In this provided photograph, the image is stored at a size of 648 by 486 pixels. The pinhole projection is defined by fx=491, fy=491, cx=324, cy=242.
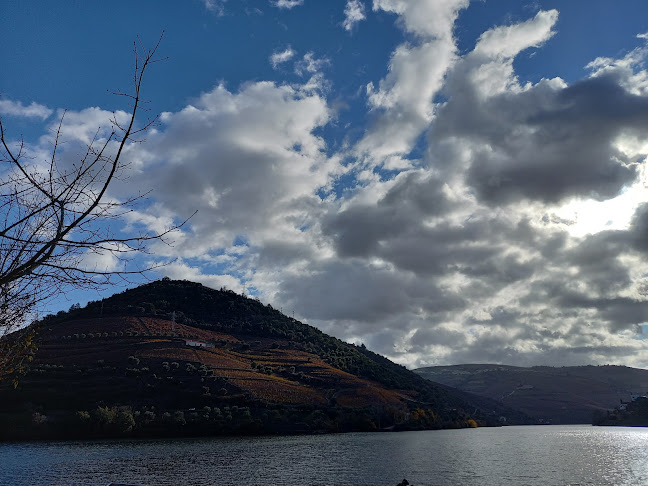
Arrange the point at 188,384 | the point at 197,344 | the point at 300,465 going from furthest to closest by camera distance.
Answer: the point at 197,344 < the point at 188,384 < the point at 300,465

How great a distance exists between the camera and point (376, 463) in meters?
60.1

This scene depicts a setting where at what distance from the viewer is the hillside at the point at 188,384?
96.2 meters

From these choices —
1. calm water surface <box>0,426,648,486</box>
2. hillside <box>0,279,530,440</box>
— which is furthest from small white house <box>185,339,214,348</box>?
calm water surface <box>0,426,648,486</box>

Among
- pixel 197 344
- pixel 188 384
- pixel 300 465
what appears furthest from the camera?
pixel 197 344

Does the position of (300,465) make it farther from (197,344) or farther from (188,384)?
(197,344)

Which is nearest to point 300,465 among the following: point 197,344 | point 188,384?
point 188,384

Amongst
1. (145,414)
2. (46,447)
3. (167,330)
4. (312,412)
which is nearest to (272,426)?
(312,412)

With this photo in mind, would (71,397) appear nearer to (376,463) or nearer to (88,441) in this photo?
(88,441)

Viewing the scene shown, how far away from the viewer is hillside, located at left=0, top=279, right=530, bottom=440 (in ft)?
316

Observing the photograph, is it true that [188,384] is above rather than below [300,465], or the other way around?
above

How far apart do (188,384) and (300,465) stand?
62.6 metres

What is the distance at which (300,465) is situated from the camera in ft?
186

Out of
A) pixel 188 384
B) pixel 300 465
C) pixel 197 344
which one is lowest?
pixel 300 465

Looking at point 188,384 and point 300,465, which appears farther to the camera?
point 188,384
